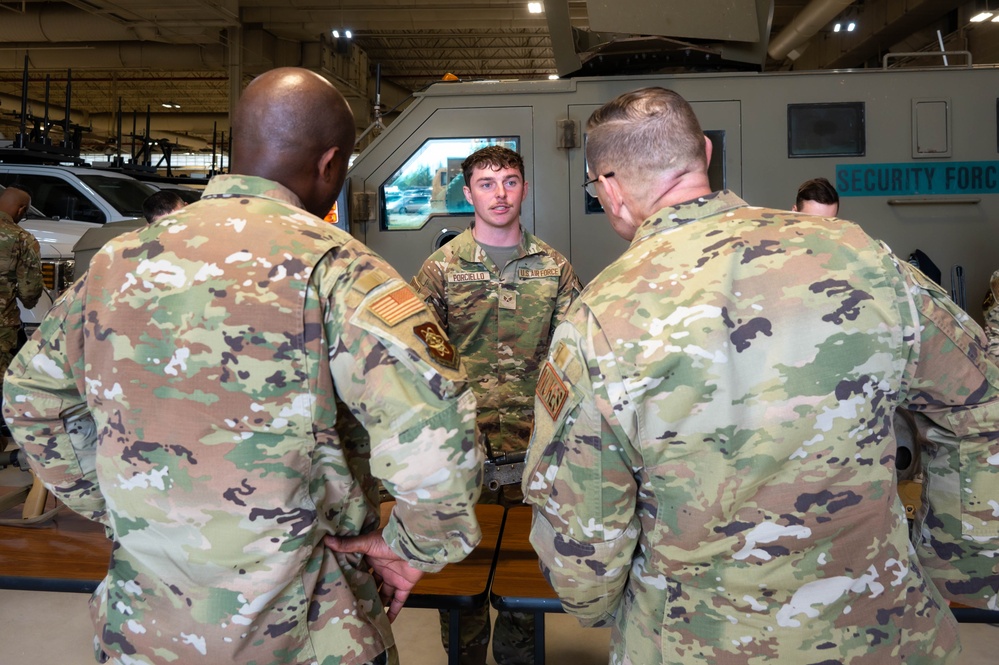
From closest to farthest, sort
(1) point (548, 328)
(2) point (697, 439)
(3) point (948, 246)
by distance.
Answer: (2) point (697, 439), (1) point (548, 328), (3) point (948, 246)

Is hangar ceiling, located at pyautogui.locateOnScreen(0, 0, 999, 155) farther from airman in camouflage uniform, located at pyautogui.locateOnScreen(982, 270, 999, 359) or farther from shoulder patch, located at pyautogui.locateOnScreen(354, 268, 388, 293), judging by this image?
shoulder patch, located at pyautogui.locateOnScreen(354, 268, 388, 293)

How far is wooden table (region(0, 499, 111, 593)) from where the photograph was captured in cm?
204

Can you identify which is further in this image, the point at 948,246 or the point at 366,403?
the point at 948,246

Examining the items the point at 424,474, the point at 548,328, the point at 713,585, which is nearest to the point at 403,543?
the point at 424,474

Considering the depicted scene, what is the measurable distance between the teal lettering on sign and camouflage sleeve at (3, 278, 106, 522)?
3.91 m

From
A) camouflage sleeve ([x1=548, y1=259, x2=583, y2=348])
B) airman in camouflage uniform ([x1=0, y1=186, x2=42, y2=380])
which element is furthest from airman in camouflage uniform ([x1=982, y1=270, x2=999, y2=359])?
airman in camouflage uniform ([x1=0, y1=186, x2=42, y2=380])

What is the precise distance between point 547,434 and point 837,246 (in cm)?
53

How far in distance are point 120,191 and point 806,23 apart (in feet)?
28.4

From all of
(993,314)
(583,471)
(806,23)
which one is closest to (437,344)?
(583,471)

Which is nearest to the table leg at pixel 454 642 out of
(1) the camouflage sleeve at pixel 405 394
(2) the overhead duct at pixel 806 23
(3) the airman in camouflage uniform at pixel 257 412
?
(3) the airman in camouflage uniform at pixel 257 412

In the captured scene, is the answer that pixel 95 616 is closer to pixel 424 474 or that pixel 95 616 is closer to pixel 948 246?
pixel 424 474

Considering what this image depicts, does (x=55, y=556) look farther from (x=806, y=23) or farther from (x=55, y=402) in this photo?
(x=806, y=23)

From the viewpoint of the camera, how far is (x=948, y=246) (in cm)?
441

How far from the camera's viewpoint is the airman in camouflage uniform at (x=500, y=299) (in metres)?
3.00
